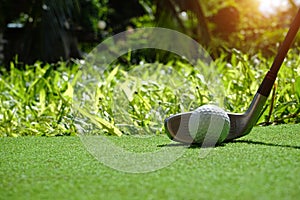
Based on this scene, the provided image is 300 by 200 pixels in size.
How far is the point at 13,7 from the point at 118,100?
18.6 ft

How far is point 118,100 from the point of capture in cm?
336

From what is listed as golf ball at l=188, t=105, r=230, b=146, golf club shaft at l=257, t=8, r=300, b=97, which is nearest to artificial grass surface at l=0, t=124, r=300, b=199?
golf ball at l=188, t=105, r=230, b=146

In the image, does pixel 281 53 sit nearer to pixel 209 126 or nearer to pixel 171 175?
pixel 209 126

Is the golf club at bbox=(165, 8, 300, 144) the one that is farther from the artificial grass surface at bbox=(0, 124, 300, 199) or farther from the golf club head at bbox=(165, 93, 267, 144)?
the artificial grass surface at bbox=(0, 124, 300, 199)

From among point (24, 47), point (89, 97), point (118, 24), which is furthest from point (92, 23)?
point (89, 97)

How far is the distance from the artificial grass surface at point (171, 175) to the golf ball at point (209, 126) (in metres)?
0.07

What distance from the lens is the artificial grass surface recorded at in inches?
51.6

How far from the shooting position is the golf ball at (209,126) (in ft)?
6.91

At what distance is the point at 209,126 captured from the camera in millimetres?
2111

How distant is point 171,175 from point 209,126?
642 millimetres

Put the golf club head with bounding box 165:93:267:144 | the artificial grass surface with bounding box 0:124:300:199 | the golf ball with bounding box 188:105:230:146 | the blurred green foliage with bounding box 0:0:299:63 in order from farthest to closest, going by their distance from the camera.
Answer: the blurred green foliage with bounding box 0:0:299:63 < the golf club head with bounding box 165:93:267:144 < the golf ball with bounding box 188:105:230:146 < the artificial grass surface with bounding box 0:124:300:199

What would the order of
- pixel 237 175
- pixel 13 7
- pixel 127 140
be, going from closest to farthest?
pixel 237 175
pixel 127 140
pixel 13 7

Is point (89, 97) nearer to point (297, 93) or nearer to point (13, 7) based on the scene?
point (297, 93)

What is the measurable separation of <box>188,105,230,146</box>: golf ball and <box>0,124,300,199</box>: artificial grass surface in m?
0.07
